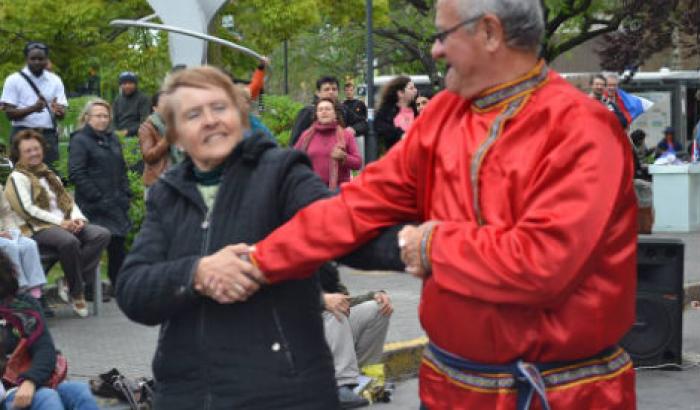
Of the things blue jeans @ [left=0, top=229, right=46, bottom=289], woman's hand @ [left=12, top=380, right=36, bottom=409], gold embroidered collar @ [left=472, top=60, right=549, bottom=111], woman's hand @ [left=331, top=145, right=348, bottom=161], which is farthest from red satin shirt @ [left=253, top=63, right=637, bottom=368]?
woman's hand @ [left=331, top=145, right=348, bottom=161]

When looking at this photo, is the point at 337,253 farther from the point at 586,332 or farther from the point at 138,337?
the point at 138,337

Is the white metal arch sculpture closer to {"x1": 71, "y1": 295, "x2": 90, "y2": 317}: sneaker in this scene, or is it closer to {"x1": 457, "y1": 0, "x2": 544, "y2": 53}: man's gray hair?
{"x1": 71, "y1": 295, "x2": 90, "y2": 317}: sneaker

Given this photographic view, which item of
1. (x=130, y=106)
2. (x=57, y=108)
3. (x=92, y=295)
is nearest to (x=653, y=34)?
(x=130, y=106)

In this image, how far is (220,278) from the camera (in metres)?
3.61

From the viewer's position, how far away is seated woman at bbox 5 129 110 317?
10898 millimetres

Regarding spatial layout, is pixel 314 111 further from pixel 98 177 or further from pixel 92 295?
pixel 92 295

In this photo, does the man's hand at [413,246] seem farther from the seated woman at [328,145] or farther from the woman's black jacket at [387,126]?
the woman's black jacket at [387,126]

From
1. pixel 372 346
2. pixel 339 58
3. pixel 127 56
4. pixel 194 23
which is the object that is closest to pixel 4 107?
pixel 194 23

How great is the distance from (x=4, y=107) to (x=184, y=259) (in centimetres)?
1078

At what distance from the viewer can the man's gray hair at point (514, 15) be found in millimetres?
3414

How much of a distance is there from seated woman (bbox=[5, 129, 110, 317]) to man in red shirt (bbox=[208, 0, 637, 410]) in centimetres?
761

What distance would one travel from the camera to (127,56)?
33.1m

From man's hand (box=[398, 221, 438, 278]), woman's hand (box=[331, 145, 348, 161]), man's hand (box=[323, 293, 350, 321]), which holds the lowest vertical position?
man's hand (box=[323, 293, 350, 321])

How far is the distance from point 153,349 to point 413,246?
20.6 feet
